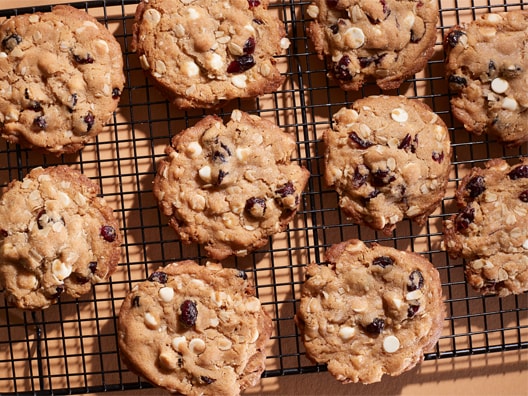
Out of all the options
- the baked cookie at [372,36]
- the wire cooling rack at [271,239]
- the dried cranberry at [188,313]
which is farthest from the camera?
the wire cooling rack at [271,239]

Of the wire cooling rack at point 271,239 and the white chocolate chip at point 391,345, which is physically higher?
the wire cooling rack at point 271,239

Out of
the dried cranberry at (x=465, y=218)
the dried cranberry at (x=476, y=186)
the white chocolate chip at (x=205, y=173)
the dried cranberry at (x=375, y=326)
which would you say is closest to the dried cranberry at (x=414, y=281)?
the dried cranberry at (x=375, y=326)

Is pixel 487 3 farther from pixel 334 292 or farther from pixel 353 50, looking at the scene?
pixel 334 292

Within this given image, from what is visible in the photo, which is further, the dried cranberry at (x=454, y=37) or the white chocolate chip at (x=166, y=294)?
the dried cranberry at (x=454, y=37)

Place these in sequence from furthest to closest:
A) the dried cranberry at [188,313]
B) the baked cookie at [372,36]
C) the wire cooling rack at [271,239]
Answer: the wire cooling rack at [271,239], the baked cookie at [372,36], the dried cranberry at [188,313]

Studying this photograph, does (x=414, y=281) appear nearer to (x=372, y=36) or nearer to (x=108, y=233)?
(x=372, y=36)

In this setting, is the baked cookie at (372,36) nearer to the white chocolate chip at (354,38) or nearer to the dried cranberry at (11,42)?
the white chocolate chip at (354,38)

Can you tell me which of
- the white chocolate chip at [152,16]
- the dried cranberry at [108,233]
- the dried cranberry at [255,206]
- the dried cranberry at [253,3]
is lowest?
the dried cranberry at [108,233]

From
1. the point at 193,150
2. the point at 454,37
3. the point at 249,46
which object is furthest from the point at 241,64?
the point at 454,37
